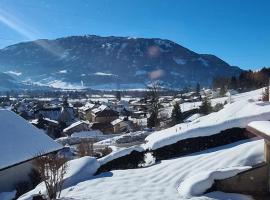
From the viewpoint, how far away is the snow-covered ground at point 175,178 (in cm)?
1234

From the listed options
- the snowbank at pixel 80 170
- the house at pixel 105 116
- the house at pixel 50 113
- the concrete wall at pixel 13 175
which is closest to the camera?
the snowbank at pixel 80 170

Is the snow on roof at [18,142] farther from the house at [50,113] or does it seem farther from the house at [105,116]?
the house at [50,113]

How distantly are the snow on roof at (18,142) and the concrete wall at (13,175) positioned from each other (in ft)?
1.68

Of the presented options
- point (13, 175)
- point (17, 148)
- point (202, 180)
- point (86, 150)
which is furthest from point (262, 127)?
point (86, 150)

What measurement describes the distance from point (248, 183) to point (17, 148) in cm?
1081

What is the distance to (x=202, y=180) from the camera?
490 inches

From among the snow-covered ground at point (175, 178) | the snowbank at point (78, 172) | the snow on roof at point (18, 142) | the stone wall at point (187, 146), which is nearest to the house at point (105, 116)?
the snow on roof at point (18, 142)

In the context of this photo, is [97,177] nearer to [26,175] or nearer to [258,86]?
[26,175]

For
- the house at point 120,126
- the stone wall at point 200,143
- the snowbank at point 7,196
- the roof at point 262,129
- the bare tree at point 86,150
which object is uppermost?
the house at point 120,126

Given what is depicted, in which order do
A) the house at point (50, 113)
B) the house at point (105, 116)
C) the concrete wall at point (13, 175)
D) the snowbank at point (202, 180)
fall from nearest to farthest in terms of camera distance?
the snowbank at point (202, 180) < the concrete wall at point (13, 175) < the house at point (105, 116) < the house at point (50, 113)

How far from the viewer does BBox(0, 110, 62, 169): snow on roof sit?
18203mm

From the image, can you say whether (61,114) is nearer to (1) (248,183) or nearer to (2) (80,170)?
(2) (80,170)

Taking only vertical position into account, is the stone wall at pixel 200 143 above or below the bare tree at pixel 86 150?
above

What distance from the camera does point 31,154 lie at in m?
19.3
